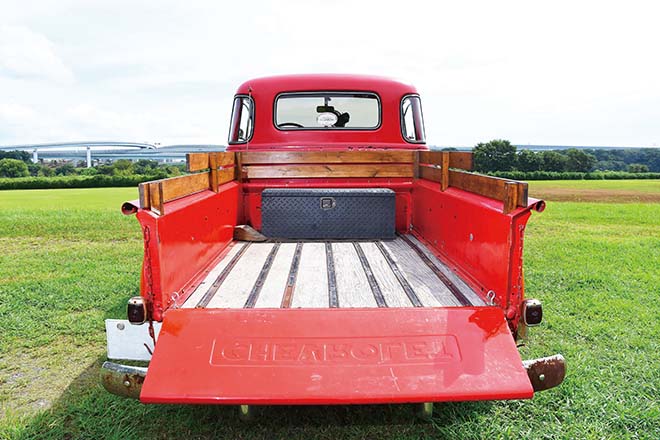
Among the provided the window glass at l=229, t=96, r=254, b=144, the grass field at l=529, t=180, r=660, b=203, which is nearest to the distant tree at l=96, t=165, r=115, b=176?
the grass field at l=529, t=180, r=660, b=203

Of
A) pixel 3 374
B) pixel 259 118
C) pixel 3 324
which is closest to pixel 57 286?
pixel 3 324

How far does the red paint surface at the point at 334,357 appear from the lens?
2088 mm

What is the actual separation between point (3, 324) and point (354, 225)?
330 centimetres

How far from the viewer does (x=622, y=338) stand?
13.3 feet

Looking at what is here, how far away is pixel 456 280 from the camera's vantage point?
300 centimetres

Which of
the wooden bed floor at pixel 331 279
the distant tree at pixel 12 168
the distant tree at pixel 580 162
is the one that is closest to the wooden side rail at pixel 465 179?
the wooden bed floor at pixel 331 279

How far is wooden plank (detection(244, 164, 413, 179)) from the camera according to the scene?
459 centimetres

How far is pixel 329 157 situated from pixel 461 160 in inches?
58.5

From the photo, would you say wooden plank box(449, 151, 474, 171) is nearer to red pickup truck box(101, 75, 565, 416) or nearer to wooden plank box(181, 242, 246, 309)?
red pickup truck box(101, 75, 565, 416)

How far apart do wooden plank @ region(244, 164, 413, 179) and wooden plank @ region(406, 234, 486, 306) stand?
919 millimetres

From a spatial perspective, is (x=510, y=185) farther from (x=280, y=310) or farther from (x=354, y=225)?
(x=354, y=225)

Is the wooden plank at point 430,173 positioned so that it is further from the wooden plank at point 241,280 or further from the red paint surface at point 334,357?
the red paint surface at point 334,357

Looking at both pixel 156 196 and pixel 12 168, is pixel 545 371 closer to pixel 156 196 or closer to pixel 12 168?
pixel 156 196

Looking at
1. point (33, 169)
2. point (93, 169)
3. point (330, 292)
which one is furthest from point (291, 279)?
point (33, 169)
